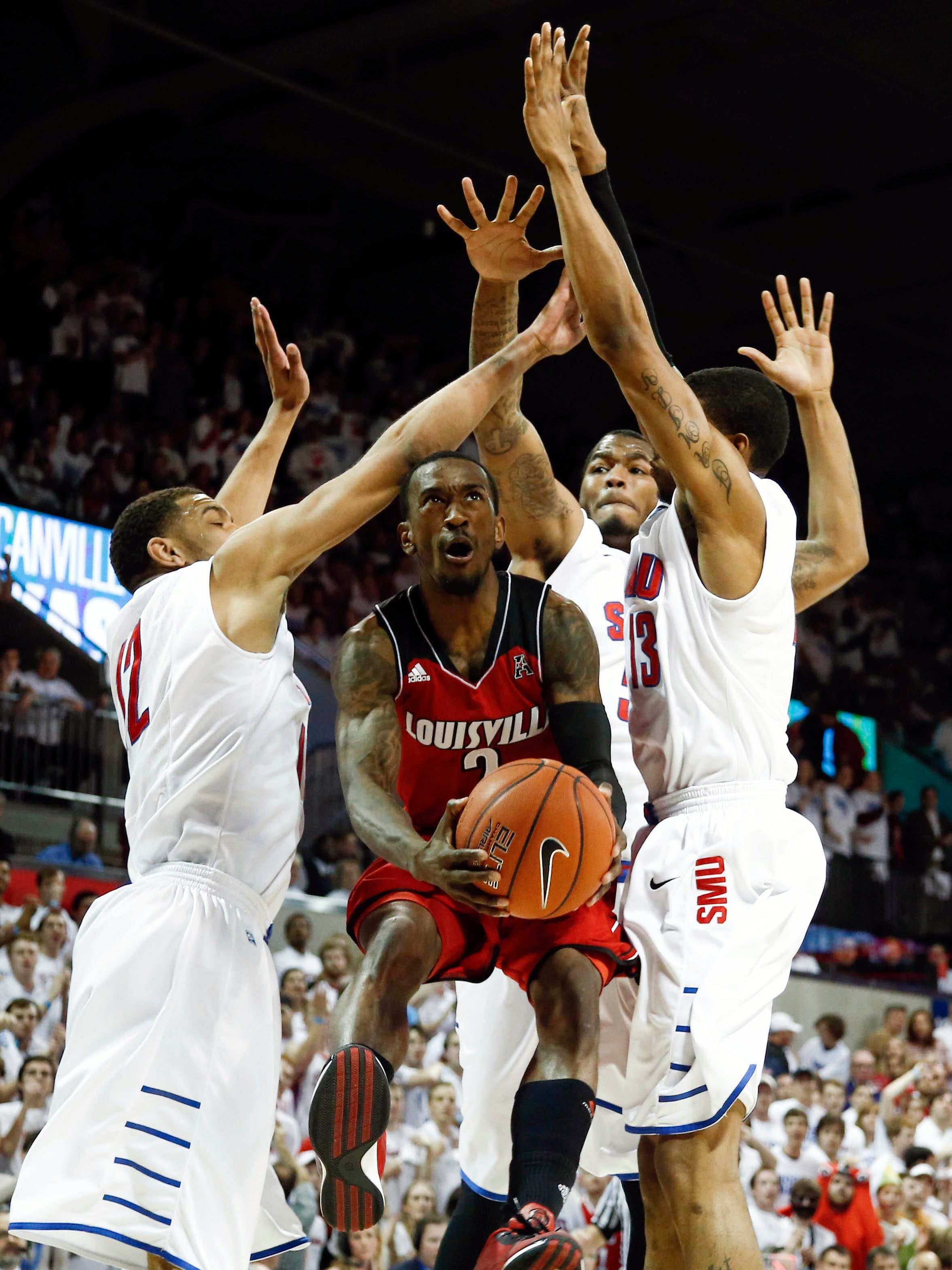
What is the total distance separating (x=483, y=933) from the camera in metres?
4.66

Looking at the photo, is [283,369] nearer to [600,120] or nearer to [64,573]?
[64,573]

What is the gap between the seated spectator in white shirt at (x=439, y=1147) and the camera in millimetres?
10625

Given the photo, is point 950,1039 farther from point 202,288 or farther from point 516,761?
point 516,761

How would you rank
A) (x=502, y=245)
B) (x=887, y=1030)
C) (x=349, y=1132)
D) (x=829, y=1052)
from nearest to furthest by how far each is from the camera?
1. (x=349, y=1132)
2. (x=502, y=245)
3. (x=829, y=1052)
4. (x=887, y=1030)

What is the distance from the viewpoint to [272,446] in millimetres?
6102

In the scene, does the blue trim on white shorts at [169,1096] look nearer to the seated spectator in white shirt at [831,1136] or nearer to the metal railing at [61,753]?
the metal railing at [61,753]

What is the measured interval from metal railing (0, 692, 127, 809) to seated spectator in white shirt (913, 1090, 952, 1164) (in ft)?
21.3

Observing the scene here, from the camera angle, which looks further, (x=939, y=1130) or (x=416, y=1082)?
(x=939, y=1130)

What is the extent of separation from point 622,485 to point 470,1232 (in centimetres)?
254

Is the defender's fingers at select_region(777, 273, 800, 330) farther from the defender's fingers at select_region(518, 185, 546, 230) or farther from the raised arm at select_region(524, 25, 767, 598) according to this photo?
the raised arm at select_region(524, 25, 767, 598)

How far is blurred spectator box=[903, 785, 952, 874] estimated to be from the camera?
1945 cm

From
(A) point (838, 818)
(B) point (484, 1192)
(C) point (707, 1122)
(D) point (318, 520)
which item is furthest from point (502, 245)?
(A) point (838, 818)

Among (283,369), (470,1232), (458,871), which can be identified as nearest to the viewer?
(458,871)

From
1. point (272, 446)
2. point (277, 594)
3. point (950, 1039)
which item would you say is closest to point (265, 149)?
point (950, 1039)
